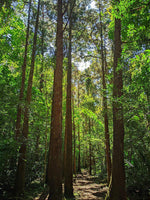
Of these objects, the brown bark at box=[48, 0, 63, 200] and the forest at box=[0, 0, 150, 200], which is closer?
the forest at box=[0, 0, 150, 200]

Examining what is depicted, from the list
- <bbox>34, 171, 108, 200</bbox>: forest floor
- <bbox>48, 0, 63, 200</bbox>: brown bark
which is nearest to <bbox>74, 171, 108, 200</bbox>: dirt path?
<bbox>34, 171, 108, 200</bbox>: forest floor

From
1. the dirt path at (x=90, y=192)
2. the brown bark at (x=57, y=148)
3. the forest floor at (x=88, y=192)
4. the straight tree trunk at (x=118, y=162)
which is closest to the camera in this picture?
the straight tree trunk at (x=118, y=162)

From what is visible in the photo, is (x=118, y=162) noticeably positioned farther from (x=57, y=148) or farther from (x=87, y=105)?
(x=87, y=105)

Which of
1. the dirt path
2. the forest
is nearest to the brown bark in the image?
the forest

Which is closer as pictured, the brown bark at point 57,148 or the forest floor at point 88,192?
the brown bark at point 57,148

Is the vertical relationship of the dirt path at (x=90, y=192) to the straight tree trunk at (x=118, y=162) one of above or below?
below

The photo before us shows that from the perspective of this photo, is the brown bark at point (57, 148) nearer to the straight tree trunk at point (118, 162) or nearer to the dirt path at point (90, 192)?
the straight tree trunk at point (118, 162)

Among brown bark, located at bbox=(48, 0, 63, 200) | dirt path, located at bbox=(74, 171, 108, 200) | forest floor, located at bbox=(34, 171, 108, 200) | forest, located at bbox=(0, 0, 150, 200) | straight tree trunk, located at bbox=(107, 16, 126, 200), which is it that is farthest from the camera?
dirt path, located at bbox=(74, 171, 108, 200)

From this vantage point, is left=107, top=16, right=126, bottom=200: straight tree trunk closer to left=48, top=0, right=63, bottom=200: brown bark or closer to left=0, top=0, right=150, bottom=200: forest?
left=0, top=0, right=150, bottom=200: forest

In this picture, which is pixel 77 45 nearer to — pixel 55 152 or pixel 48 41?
pixel 48 41

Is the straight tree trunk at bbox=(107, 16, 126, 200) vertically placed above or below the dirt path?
above

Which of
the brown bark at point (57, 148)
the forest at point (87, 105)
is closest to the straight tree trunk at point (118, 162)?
the forest at point (87, 105)

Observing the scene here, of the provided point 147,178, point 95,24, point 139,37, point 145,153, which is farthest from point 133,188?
point 95,24

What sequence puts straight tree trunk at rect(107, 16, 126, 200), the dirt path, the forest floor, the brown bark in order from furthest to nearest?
the dirt path, the forest floor, the brown bark, straight tree trunk at rect(107, 16, 126, 200)
